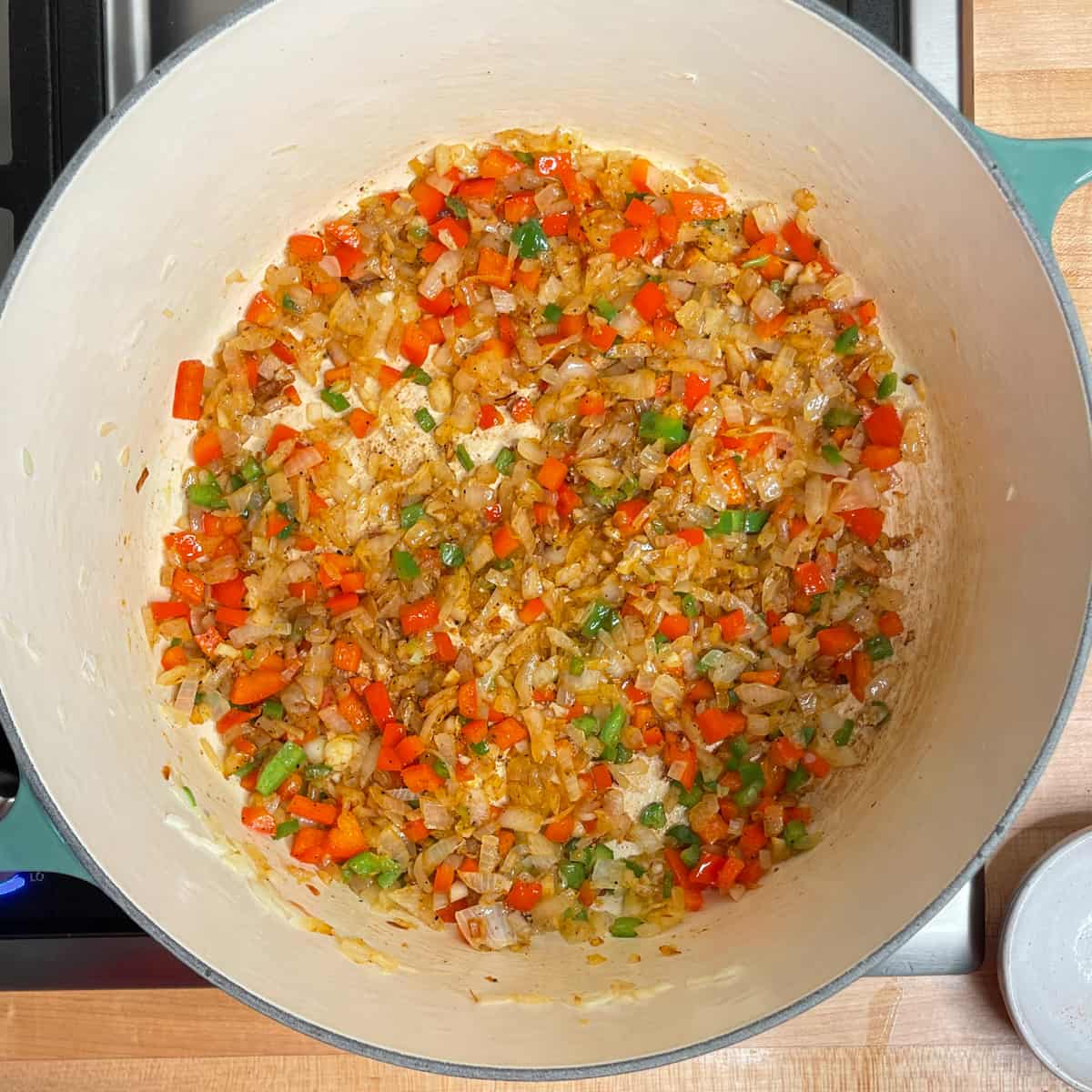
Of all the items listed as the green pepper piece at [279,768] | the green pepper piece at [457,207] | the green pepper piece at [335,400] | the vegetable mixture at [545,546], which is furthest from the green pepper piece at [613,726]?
the green pepper piece at [457,207]

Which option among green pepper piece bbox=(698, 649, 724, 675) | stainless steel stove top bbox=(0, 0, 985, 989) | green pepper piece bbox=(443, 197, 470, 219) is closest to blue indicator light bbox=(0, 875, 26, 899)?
stainless steel stove top bbox=(0, 0, 985, 989)

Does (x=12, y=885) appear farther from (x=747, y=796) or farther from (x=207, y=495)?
(x=747, y=796)

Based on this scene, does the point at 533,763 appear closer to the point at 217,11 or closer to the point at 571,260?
the point at 571,260

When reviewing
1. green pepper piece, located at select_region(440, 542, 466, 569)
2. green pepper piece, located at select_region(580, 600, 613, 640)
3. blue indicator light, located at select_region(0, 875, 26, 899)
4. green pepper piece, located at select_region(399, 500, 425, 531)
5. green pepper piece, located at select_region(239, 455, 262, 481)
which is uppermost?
green pepper piece, located at select_region(239, 455, 262, 481)

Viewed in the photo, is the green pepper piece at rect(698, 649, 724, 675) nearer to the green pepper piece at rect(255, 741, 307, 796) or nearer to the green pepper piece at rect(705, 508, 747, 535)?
the green pepper piece at rect(705, 508, 747, 535)

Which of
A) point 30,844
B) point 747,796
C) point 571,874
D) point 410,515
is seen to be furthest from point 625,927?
point 30,844

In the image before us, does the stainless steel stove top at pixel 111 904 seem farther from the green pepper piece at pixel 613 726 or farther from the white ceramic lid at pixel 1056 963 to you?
the green pepper piece at pixel 613 726

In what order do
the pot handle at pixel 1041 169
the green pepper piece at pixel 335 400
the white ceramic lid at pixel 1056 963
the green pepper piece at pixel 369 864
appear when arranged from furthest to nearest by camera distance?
the green pepper piece at pixel 335 400, the green pepper piece at pixel 369 864, the white ceramic lid at pixel 1056 963, the pot handle at pixel 1041 169
